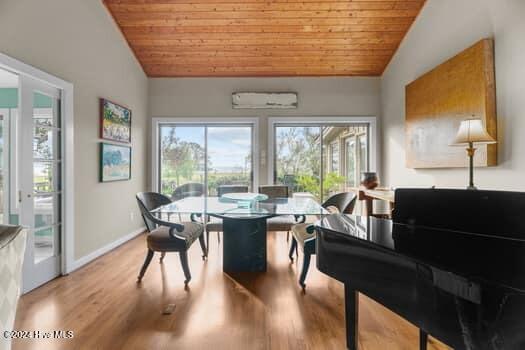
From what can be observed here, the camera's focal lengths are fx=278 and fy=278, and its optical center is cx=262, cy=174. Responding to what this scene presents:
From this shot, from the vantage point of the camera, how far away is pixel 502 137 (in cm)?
256

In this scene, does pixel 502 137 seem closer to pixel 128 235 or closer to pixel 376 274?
pixel 376 274

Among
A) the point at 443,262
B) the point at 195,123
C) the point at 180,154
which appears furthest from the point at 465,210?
the point at 180,154

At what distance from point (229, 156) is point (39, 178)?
10.0 feet

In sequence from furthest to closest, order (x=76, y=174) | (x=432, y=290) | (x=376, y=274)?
(x=76, y=174), (x=376, y=274), (x=432, y=290)

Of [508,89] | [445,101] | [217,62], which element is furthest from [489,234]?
[217,62]

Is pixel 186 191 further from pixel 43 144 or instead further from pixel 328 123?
pixel 328 123

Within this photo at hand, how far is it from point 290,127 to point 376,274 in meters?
4.19

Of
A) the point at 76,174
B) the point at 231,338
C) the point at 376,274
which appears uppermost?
the point at 76,174

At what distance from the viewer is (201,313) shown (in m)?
2.20

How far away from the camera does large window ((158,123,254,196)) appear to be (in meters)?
5.33

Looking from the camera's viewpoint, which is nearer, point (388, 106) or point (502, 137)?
point (502, 137)

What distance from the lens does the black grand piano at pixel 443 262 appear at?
974 millimetres

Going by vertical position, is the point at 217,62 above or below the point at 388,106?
above

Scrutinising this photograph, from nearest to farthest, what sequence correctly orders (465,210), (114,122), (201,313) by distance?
(465,210) → (201,313) → (114,122)
